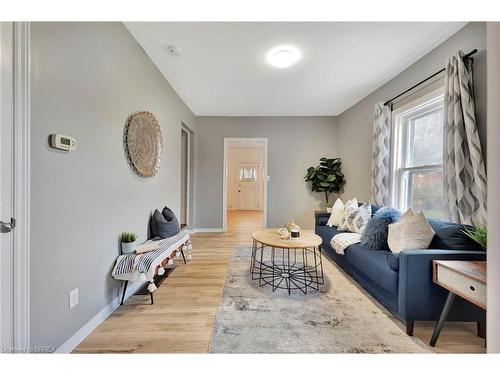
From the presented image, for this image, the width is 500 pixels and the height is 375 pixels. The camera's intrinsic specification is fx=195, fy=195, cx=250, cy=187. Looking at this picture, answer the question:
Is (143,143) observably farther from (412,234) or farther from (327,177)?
(327,177)

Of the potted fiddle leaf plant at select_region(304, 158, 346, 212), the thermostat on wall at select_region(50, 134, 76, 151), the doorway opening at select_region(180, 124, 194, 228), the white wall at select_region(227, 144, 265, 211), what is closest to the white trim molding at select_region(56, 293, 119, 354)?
the thermostat on wall at select_region(50, 134, 76, 151)

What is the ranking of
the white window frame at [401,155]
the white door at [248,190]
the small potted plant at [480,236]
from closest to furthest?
the small potted plant at [480,236], the white window frame at [401,155], the white door at [248,190]

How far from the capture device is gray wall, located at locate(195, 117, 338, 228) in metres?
4.43

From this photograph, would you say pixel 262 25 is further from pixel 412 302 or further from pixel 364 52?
pixel 412 302

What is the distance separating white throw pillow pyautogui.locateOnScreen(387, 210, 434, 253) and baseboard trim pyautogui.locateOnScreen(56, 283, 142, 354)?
8.21 ft

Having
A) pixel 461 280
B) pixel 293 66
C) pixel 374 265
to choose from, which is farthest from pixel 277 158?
pixel 461 280

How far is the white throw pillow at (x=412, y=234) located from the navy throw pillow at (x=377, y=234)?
0.20m

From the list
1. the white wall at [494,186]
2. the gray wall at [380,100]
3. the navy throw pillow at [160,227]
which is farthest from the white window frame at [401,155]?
the navy throw pillow at [160,227]

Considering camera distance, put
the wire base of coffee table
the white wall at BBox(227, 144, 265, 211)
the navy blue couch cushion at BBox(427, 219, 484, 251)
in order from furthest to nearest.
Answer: the white wall at BBox(227, 144, 265, 211) < the wire base of coffee table < the navy blue couch cushion at BBox(427, 219, 484, 251)

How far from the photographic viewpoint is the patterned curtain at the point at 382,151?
9.08 ft

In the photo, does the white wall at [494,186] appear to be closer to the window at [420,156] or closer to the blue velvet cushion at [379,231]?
the blue velvet cushion at [379,231]

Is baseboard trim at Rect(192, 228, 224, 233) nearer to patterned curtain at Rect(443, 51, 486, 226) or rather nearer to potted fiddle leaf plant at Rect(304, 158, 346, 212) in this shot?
potted fiddle leaf plant at Rect(304, 158, 346, 212)

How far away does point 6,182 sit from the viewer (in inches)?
37.4

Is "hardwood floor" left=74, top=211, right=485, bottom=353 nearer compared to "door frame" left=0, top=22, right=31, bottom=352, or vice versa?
"door frame" left=0, top=22, right=31, bottom=352
